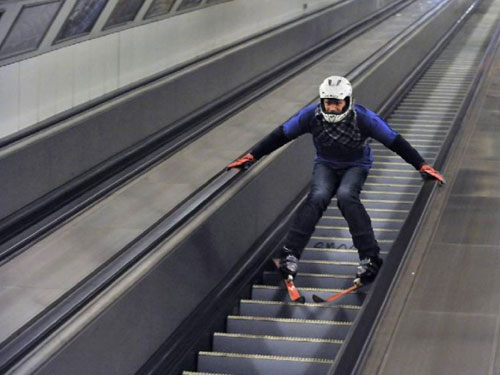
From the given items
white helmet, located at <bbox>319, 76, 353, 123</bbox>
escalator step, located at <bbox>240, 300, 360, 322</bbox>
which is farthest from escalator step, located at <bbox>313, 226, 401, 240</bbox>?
white helmet, located at <bbox>319, 76, 353, 123</bbox>

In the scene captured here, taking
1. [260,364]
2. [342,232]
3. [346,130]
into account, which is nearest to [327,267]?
[342,232]

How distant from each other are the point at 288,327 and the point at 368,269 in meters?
0.62

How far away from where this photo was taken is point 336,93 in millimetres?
6102

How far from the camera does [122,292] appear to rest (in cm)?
486

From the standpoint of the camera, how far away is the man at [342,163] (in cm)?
614

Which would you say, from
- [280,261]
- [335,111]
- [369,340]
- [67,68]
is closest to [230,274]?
[280,261]

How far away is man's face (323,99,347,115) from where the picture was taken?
6133 mm

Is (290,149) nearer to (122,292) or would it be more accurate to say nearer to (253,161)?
(253,161)

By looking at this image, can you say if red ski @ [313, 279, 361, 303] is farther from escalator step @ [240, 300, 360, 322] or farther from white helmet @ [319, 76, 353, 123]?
white helmet @ [319, 76, 353, 123]

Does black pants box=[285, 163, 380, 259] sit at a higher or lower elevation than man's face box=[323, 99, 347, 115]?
lower

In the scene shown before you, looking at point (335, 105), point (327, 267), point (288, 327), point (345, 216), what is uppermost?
point (335, 105)

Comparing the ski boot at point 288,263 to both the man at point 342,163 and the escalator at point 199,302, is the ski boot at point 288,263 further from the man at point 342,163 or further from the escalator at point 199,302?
the escalator at point 199,302

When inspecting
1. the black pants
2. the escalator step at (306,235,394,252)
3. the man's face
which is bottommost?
the escalator step at (306,235,394,252)

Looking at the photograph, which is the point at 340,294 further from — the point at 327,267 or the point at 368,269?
the point at 327,267
